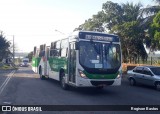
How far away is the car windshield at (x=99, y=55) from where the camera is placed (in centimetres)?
1541

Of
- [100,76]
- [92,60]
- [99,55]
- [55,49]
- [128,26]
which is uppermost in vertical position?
[128,26]

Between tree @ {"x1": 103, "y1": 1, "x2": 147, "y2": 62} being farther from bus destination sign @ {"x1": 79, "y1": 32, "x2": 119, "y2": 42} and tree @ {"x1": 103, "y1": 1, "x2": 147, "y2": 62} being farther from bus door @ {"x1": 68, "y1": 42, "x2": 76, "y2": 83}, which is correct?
bus door @ {"x1": 68, "y1": 42, "x2": 76, "y2": 83}

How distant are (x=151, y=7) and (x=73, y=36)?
60.0ft

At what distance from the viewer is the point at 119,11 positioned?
152 feet

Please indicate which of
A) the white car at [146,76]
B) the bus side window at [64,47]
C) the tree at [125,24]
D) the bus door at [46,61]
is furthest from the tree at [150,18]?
the bus side window at [64,47]

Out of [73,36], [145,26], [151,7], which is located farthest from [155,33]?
[73,36]

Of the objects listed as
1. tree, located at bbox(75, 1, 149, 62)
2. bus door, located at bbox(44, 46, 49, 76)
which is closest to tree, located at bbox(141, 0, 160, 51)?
tree, located at bbox(75, 1, 149, 62)

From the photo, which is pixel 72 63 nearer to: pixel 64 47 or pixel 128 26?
pixel 64 47

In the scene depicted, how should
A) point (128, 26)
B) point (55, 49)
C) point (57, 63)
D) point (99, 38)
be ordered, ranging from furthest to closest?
point (128, 26), point (55, 49), point (57, 63), point (99, 38)

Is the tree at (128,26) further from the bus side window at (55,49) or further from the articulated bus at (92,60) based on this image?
the articulated bus at (92,60)

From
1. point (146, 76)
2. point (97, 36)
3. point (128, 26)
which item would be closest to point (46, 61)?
point (146, 76)

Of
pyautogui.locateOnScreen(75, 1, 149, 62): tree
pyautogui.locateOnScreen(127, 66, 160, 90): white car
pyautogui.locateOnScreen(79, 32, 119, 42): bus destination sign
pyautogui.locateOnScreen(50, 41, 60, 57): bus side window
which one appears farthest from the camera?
pyautogui.locateOnScreen(75, 1, 149, 62): tree

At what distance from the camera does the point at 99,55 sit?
15.6 m

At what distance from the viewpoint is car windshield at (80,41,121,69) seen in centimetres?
1541
